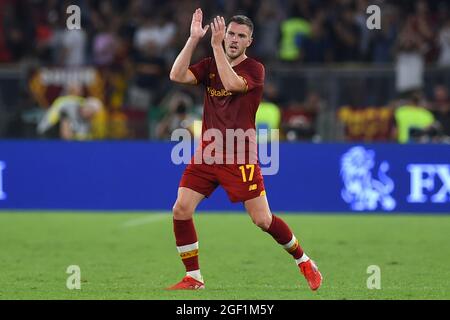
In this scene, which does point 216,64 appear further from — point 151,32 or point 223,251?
point 151,32

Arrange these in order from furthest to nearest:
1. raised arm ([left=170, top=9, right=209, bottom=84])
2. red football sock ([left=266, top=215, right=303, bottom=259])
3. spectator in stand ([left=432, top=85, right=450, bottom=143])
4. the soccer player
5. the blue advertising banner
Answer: spectator in stand ([left=432, top=85, right=450, bottom=143]) < the blue advertising banner < red football sock ([left=266, top=215, right=303, bottom=259]) < the soccer player < raised arm ([left=170, top=9, right=209, bottom=84])

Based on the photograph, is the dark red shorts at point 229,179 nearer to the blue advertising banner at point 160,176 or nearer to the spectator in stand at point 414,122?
the blue advertising banner at point 160,176

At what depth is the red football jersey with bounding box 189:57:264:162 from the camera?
9.57 meters

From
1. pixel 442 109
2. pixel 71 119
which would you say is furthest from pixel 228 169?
pixel 442 109

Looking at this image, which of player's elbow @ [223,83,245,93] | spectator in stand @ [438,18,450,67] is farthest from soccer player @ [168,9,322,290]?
spectator in stand @ [438,18,450,67]

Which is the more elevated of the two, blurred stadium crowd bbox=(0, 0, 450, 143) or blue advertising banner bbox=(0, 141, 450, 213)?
blurred stadium crowd bbox=(0, 0, 450, 143)

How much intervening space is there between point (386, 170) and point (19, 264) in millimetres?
7167

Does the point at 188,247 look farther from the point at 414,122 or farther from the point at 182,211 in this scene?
the point at 414,122

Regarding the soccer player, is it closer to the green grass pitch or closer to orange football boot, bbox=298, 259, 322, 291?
orange football boot, bbox=298, 259, 322, 291

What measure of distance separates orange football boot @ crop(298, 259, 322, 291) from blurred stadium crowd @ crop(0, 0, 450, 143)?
903 cm

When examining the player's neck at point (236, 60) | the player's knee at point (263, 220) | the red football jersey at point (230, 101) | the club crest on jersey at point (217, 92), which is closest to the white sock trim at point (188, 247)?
the player's knee at point (263, 220)

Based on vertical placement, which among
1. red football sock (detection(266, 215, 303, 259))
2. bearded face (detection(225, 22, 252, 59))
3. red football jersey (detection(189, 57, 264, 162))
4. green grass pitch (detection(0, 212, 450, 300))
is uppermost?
bearded face (detection(225, 22, 252, 59))

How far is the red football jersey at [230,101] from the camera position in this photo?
9570 millimetres

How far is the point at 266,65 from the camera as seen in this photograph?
66.6 feet
